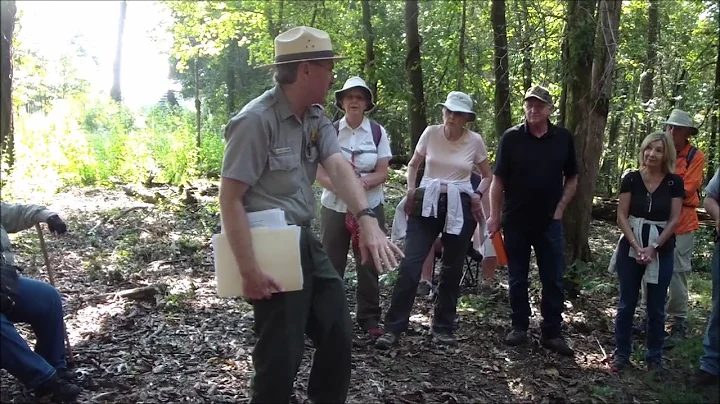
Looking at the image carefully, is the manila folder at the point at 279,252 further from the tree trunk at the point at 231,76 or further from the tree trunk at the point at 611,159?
the tree trunk at the point at 231,76

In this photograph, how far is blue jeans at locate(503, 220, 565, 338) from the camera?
473 cm

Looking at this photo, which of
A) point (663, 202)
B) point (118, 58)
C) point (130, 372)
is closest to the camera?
point (130, 372)

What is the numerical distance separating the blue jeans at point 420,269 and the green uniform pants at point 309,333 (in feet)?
6.23

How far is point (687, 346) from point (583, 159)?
219 centimetres

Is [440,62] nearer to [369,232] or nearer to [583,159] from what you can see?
[583,159]

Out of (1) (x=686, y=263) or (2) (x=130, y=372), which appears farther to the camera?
(1) (x=686, y=263)

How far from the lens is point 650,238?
4273 millimetres

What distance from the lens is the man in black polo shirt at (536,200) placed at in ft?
15.2

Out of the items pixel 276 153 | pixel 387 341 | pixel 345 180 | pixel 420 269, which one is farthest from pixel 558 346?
pixel 276 153

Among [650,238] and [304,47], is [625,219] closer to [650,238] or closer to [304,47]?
[650,238]

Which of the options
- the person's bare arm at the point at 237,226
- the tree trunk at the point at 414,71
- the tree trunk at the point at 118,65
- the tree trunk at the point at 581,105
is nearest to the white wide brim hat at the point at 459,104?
the tree trunk at the point at 581,105

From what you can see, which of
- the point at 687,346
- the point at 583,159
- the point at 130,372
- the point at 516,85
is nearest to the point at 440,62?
the point at 516,85

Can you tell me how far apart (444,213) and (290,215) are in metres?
2.25

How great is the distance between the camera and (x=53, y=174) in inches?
420
